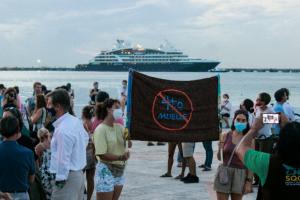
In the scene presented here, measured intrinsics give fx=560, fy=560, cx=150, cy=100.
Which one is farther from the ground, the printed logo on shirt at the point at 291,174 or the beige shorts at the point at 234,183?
the printed logo on shirt at the point at 291,174

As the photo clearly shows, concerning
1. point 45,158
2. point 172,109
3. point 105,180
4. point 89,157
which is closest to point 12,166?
point 45,158

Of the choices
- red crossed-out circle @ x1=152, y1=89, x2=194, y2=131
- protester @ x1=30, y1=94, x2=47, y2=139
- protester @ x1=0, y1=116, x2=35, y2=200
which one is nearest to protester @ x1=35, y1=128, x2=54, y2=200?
A: protester @ x1=0, y1=116, x2=35, y2=200

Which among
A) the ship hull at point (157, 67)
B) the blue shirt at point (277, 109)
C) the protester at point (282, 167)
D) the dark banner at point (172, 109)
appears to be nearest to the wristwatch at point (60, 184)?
the protester at point (282, 167)

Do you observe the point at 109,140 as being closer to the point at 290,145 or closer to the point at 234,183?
the point at 234,183

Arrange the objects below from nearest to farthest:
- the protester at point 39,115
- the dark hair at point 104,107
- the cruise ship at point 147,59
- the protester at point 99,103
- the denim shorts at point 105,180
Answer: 1. the denim shorts at point 105,180
2. the dark hair at point 104,107
3. the protester at point 99,103
4. the protester at point 39,115
5. the cruise ship at point 147,59

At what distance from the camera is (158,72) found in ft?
522

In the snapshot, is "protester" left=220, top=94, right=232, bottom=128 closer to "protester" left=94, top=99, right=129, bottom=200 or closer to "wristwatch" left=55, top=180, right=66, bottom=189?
"protester" left=94, top=99, right=129, bottom=200

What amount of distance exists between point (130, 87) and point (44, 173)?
3405 millimetres

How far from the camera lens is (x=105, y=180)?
607cm

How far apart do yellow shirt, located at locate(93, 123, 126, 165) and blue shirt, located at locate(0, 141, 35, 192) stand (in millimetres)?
1454

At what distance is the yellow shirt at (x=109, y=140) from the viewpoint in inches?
238

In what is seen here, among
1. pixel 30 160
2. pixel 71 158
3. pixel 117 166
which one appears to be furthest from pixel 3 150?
pixel 117 166

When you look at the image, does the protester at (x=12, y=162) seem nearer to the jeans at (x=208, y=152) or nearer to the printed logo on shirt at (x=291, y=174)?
the printed logo on shirt at (x=291, y=174)

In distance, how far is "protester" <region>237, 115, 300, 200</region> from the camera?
3.11 meters
